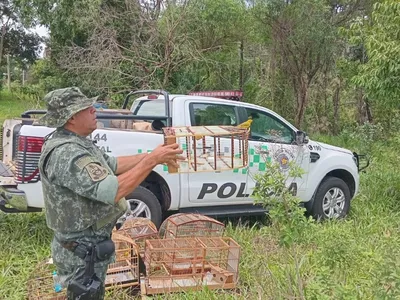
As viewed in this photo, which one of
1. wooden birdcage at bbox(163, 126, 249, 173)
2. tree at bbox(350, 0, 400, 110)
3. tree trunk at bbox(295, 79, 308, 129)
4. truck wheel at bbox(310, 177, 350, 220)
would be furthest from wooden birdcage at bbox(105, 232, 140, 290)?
tree trunk at bbox(295, 79, 308, 129)

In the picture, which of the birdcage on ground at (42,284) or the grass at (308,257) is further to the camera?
the birdcage on ground at (42,284)

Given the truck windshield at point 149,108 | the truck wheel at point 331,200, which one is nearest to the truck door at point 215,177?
the truck windshield at point 149,108

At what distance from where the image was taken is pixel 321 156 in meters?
6.39

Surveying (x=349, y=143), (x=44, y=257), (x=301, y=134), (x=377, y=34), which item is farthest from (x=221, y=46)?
(x=44, y=257)

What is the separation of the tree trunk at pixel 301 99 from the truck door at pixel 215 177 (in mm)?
8593

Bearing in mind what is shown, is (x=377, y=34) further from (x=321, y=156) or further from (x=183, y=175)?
(x=183, y=175)

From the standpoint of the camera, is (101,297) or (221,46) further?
(221,46)

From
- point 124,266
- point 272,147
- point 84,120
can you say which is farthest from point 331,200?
point 84,120

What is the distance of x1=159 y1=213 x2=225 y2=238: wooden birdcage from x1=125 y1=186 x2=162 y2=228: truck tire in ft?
1.51

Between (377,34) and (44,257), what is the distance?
211 inches

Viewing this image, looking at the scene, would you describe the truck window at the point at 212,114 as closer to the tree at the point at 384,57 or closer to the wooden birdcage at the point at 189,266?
the wooden birdcage at the point at 189,266

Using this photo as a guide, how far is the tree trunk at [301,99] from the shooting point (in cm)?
1404

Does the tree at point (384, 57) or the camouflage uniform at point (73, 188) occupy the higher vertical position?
the tree at point (384, 57)

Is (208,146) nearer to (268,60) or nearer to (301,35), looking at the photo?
(301,35)
